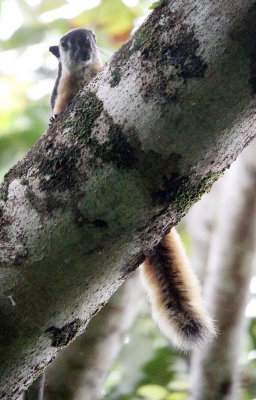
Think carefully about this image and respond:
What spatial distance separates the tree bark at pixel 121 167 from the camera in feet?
3.02

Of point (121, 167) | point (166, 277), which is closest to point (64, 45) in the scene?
point (166, 277)

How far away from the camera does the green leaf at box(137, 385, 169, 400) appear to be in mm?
2309

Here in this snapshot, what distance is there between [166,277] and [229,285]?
433 millimetres

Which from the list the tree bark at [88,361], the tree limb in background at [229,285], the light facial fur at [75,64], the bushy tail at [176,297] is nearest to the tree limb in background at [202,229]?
the tree limb in background at [229,285]

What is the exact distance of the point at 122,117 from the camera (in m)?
0.97

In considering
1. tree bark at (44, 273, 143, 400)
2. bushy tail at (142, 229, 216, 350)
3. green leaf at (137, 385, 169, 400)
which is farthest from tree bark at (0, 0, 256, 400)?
green leaf at (137, 385, 169, 400)

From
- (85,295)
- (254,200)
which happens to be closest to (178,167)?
(85,295)

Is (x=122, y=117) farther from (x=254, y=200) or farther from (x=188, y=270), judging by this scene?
(x=254, y=200)

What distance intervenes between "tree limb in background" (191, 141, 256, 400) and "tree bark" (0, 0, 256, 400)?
1089mm

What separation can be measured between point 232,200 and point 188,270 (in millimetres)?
520

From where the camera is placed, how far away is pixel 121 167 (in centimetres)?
96

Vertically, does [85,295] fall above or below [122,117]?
below

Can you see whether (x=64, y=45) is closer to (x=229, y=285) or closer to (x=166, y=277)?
(x=166, y=277)

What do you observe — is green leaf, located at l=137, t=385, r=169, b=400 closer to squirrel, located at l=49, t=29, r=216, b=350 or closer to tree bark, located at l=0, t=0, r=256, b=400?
squirrel, located at l=49, t=29, r=216, b=350
